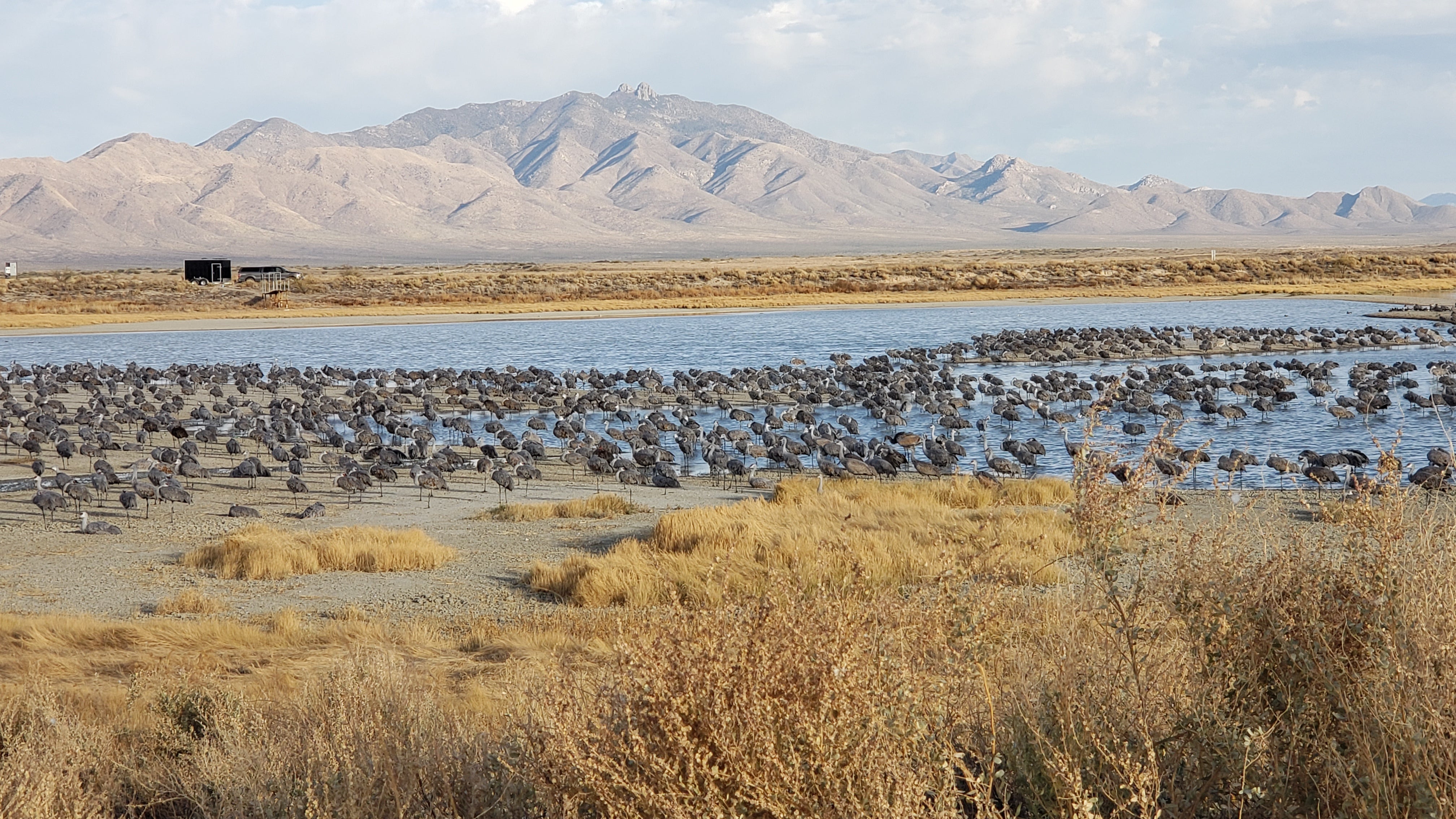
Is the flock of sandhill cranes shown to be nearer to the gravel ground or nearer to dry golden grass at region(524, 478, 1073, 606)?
the gravel ground

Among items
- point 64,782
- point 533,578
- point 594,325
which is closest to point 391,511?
point 533,578

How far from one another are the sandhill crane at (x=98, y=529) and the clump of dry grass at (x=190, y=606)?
147 inches

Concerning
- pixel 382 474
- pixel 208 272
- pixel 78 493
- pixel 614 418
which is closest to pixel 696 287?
pixel 208 272

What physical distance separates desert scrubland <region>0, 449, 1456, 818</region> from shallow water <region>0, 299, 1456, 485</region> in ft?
39.1

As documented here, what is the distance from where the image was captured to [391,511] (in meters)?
15.0

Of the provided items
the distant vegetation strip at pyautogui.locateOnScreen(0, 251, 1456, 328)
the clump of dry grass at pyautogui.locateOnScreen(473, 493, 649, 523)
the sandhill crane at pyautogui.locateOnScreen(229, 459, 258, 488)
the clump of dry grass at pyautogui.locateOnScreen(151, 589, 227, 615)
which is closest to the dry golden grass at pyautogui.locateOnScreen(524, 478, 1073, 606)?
the clump of dry grass at pyautogui.locateOnScreen(473, 493, 649, 523)

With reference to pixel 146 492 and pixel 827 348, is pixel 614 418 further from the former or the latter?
pixel 827 348

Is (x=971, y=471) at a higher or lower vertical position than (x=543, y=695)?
lower

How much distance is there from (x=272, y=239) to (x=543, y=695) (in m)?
197

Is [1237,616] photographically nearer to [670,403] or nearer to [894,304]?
[670,403]

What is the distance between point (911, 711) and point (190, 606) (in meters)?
7.73

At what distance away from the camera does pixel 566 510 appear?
14.3m

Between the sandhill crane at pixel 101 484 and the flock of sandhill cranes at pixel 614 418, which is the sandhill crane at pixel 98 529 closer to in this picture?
the flock of sandhill cranes at pixel 614 418

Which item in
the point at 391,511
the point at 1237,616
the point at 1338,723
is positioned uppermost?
the point at 1237,616
